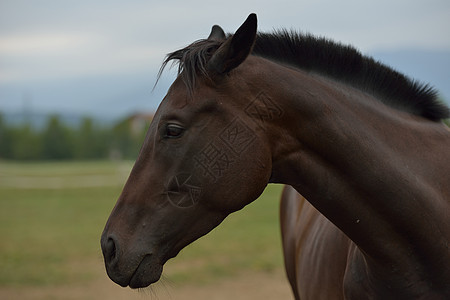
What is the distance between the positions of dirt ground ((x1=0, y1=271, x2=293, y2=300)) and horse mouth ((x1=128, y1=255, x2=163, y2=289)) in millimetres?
4770

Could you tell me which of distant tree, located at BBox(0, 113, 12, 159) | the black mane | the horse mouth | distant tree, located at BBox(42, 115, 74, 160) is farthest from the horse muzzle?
distant tree, located at BBox(0, 113, 12, 159)

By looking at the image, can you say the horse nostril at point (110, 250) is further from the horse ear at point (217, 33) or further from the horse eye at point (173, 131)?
the horse ear at point (217, 33)

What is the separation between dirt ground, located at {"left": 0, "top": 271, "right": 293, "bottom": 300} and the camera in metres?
6.86

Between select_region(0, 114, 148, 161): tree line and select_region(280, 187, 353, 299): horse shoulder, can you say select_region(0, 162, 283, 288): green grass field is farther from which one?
select_region(0, 114, 148, 161): tree line

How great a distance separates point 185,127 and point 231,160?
0.22 m

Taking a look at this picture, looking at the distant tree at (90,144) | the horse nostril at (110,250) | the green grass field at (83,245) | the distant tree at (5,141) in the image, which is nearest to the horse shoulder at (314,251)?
the horse nostril at (110,250)

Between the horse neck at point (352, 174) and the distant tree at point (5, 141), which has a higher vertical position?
the horse neck at point (352, 174)

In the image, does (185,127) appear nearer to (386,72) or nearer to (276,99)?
(276,99)

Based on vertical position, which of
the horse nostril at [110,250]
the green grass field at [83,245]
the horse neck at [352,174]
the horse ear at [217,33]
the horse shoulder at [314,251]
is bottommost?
the green grass field at [83,245]

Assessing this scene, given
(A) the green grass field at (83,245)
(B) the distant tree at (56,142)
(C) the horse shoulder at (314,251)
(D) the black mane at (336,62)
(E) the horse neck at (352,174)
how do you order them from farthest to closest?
(B) the distant tree at (56,142)
(A) the green grass field at (83,245)
(C) the horse shoulder at (314,251)
(D) the black mane at (336,62)
(E) the horse neck at (352,174)

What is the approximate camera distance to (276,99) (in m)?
2.08

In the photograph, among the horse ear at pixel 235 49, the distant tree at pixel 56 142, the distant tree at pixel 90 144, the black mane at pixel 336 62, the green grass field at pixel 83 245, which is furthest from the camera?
the distant tree at pixel 90 144

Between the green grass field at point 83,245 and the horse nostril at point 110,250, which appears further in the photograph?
the green grass field at point 83,245

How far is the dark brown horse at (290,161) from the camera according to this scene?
203 cm
